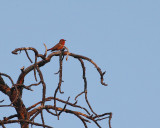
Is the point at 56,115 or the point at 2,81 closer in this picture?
the point at 56,115

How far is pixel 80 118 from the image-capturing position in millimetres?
6797

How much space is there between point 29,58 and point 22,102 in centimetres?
77

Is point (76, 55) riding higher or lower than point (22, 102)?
higher

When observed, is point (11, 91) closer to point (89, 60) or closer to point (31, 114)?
point (31, 114)

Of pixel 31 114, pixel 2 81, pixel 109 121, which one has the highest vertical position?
pixel 2 81

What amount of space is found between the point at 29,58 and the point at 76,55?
82 cm

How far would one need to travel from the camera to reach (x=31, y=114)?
22.2 feet

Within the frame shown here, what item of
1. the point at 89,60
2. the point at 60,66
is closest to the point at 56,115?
the point at 60,66

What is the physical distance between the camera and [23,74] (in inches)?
270

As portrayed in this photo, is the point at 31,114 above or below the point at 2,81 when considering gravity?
below

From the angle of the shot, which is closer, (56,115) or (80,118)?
(56,115)

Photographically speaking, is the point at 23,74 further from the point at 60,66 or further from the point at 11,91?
the point at 60,66

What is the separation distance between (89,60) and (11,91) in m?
1.46

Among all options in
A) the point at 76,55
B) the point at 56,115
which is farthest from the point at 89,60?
the point at 56,115
